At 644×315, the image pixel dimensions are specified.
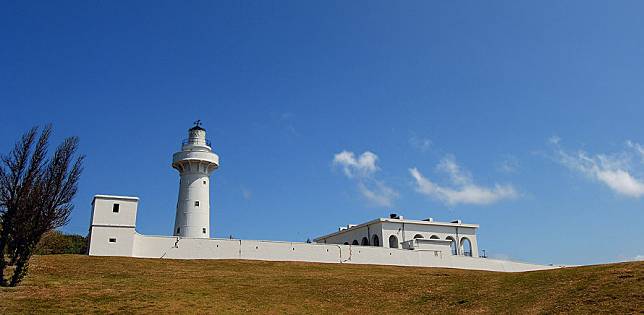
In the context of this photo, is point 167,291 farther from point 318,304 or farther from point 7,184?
point 7,184

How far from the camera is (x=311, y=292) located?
99.6ft

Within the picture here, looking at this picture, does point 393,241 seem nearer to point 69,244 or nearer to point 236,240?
point 236,240

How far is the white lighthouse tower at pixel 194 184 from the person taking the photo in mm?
51406

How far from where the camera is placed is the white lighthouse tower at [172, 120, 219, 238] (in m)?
51.4

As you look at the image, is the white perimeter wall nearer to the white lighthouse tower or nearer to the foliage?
the white lighthouse tower

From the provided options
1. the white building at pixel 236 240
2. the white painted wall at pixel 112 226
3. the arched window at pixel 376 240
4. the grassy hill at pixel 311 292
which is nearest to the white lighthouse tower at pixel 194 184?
the white building at pixel 236 240

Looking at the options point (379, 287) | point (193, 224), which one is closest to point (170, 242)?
point (193, 224)

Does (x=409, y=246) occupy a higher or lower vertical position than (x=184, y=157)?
lower

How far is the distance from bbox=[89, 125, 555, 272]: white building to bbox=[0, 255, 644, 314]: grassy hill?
6.74 meters

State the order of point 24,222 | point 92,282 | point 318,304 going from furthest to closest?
point 92,282 → point 24,222 → point 318,304

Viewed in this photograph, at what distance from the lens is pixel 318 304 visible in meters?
27.7

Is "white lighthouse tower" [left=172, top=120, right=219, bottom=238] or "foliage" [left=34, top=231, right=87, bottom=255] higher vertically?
"white lighthouse tower" [left=172, top=120, right=219, bottom=238]

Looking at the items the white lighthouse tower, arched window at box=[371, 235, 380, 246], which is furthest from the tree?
arched window at box=[371, 235, 380, 246]

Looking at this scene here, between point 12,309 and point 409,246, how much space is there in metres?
42.0
